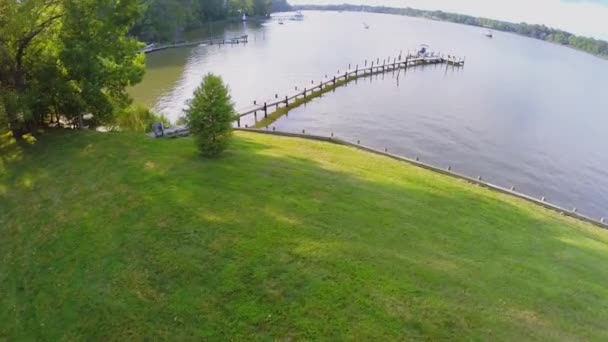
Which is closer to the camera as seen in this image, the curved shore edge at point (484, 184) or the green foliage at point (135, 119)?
the curved shore edge at point (484, 184)

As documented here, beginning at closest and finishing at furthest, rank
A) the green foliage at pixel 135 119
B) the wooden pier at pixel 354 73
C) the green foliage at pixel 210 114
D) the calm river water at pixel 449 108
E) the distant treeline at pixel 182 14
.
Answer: the green foliage at pixel 210 114 → the green foliage at pixel 135 119 → the calm river water at pixel 449 108 → the wooden pier at pixel 354 73 → the distant treeline at pixel 182 14


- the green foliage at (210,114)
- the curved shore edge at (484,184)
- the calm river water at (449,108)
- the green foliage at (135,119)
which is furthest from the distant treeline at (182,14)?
the green foliage at (210,114)

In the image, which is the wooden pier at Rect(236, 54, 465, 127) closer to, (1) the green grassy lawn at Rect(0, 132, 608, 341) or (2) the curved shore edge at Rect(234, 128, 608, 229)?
(2) the curved shore edge at Rect(234, 128, 608, 229)

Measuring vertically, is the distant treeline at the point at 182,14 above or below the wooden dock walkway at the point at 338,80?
above

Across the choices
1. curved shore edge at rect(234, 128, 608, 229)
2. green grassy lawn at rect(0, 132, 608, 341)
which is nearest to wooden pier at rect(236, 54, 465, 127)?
curved shore edge at rect(234, 128, 608, 229)

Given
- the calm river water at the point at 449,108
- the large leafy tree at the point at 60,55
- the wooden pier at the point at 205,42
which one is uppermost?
the large leafy tree at the point at 60,55

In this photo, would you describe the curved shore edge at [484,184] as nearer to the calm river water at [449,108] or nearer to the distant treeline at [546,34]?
the calm river water at [449,108]
